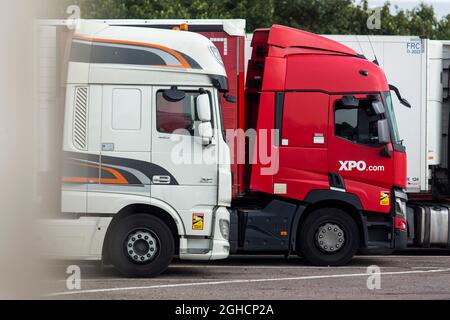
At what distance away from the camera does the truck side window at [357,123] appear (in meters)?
13.7

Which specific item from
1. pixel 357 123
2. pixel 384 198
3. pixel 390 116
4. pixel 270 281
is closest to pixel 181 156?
pixel 270 281

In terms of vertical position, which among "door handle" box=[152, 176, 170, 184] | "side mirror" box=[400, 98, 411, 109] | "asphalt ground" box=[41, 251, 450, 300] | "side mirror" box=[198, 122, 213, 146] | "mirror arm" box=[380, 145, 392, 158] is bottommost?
"asphalt ground" box=[41, 251, 450, 300]

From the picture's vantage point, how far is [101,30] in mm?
12219

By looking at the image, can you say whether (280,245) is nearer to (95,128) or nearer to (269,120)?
(269,120)

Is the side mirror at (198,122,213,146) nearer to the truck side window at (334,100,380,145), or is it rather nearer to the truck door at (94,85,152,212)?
the truck door at (94,85,152,212)

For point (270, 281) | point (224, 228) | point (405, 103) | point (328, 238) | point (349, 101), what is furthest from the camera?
point (405, 103)

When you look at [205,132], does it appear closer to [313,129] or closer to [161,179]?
[161,179]

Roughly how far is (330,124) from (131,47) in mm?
3357

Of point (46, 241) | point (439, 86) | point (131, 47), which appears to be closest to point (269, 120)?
point (131, 47)

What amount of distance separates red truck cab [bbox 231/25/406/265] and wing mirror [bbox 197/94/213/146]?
5.00 feet

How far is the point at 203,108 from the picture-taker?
12273 millimetres

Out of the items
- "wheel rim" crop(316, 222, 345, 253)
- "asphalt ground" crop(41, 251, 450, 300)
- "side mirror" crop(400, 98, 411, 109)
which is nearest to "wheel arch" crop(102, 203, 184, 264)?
"asphalt ground" crop(41, 251, 450, 300)

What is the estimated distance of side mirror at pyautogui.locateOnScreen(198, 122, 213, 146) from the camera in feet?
40.3

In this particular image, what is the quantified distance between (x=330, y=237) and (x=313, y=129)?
5.54 ft
